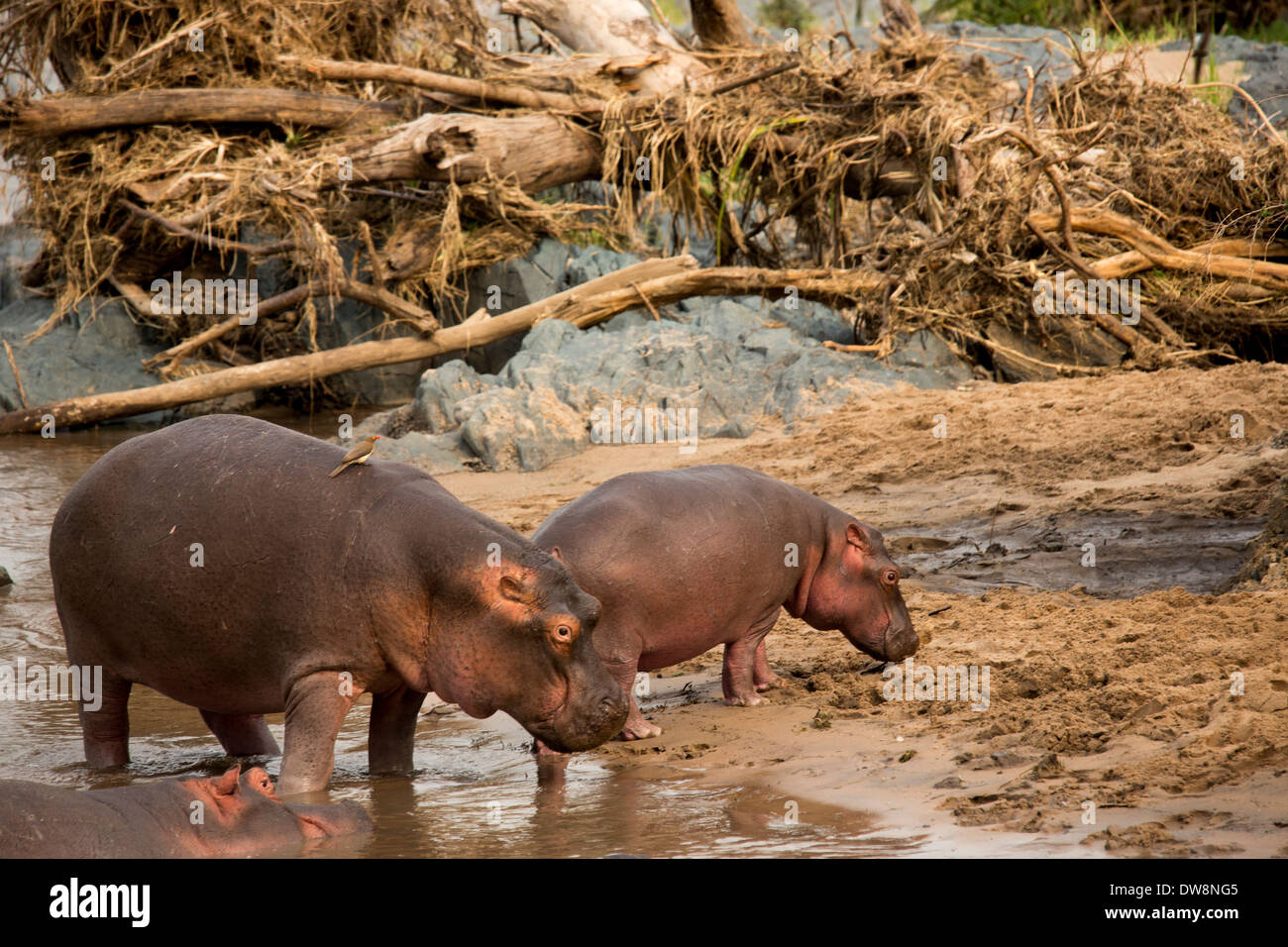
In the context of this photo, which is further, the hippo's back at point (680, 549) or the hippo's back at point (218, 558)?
the hippo's back at point (680, 549)

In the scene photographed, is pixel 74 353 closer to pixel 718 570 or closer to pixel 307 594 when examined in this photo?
pixel 718 570

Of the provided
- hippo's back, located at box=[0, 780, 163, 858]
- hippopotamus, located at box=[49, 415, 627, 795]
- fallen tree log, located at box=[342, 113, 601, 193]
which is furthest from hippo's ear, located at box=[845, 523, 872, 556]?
fallen tree log, located at box=[342, 113, 601, 193]

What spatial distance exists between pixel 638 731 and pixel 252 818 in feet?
5.96

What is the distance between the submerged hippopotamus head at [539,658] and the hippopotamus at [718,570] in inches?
26.6

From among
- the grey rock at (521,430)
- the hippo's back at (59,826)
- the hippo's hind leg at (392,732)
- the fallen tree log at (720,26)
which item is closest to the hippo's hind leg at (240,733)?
the hippo's hind leg at (392,732)

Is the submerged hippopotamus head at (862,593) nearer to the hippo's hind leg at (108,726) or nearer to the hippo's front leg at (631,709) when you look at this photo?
the hippo's front leg at (631,709)

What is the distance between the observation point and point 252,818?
3.67 metres

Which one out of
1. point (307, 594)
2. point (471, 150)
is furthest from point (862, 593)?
point (471, 150)

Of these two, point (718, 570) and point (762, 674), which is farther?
point (762, 674)

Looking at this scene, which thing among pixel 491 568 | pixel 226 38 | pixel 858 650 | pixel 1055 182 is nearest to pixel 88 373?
pixel 226 38

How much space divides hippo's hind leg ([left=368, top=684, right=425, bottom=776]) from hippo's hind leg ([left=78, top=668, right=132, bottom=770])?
2.87ft

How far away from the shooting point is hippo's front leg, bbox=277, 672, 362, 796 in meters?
4.20

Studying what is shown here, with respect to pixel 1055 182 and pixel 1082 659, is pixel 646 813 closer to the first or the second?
pixel 1082 659

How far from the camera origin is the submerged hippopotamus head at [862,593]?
5.78 meters
